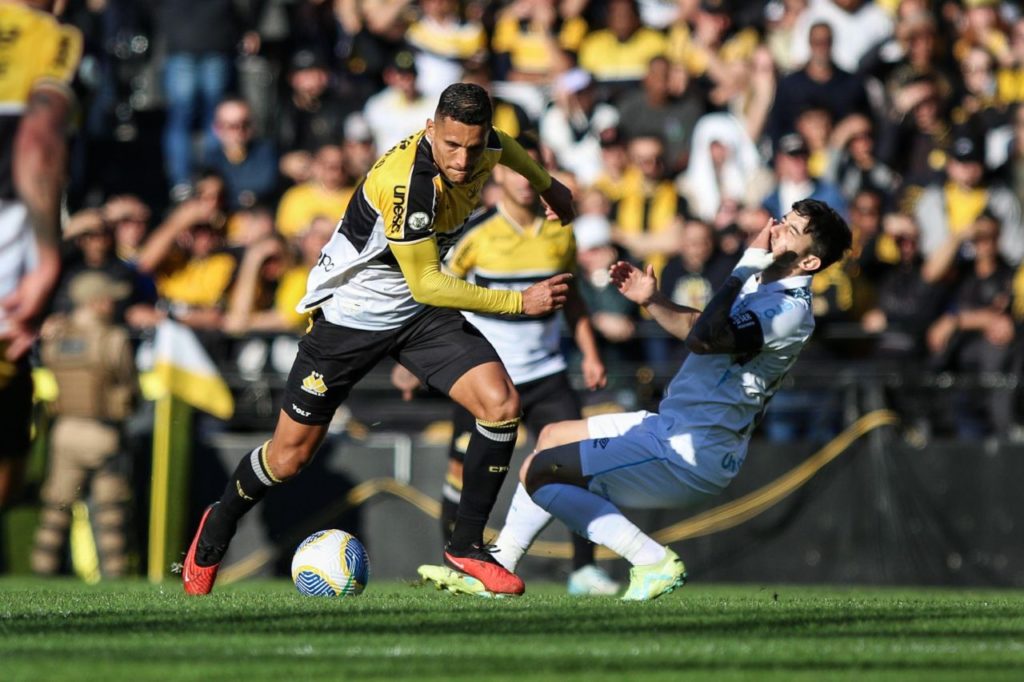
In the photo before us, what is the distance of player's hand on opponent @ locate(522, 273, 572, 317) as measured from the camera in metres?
8.05

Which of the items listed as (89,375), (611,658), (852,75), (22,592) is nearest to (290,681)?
(611,658)

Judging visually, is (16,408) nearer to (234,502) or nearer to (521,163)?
(234,502)

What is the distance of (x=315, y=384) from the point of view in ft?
28.7

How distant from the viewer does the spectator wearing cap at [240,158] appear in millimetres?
16469

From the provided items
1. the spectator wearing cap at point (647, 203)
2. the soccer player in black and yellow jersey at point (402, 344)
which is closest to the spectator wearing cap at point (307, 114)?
the spectator wearing cap at point (647, 203)

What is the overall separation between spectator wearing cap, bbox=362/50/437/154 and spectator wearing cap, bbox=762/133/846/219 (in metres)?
3.44

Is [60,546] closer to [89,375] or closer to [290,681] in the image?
[89,375]

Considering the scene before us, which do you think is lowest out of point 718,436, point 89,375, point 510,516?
point 89,375

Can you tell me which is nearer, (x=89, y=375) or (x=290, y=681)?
(x=290, y=681)

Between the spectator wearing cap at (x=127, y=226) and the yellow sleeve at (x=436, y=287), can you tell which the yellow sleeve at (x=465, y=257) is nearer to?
the yellow sleeve at (x=436, y=287)

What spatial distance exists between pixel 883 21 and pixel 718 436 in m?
10.1

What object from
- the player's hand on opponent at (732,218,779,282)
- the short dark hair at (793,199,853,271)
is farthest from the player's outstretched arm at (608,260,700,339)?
the short dark hair at (793,199,853,271)

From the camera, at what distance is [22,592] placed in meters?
9.74

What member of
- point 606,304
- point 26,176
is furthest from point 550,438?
point 26,176
